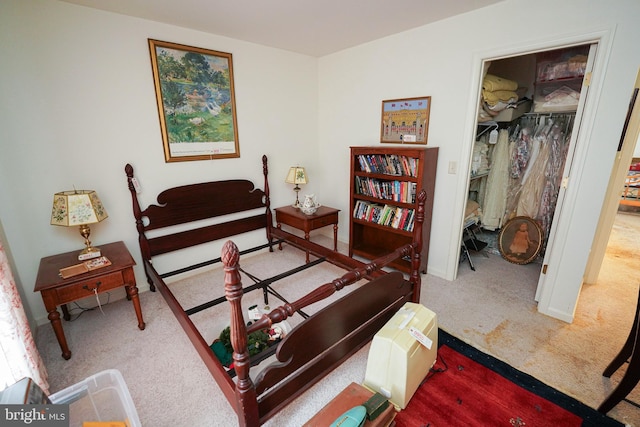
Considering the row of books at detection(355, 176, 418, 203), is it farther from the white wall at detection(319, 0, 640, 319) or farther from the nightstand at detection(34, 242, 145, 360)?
the nightstand at detection(34, 242, 145, 360)

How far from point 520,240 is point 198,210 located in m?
3.65

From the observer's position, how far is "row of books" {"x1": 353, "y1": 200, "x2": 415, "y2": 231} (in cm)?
280

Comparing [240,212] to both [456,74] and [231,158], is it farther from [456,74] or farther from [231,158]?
[456,74]

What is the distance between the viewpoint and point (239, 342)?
3.58 ft

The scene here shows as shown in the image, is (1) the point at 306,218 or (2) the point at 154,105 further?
(1) the point at 306,218

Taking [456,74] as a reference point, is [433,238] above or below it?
below

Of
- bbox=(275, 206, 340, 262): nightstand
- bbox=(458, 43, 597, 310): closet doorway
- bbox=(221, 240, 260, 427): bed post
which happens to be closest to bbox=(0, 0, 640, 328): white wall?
bbox=(458, 43, 597, 310): closet doorway

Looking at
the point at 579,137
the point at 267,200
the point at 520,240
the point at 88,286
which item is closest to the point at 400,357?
the point at 579,137

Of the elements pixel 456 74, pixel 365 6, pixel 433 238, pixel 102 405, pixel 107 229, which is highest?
pixel 365 6

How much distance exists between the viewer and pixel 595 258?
104 inches

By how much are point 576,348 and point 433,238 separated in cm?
134

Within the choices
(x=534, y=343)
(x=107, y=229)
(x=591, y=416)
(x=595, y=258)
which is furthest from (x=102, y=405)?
(x=595, y=258)

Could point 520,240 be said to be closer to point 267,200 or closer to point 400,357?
point 400,357
